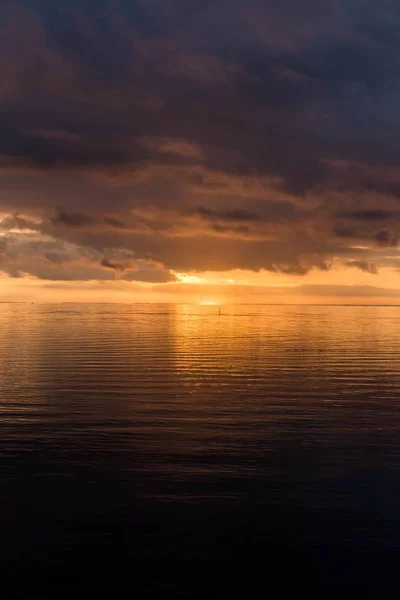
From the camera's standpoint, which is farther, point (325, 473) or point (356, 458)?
point (356, 458)

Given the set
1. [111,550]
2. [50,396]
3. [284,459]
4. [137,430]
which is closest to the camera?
[111,550]

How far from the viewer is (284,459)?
26781mm

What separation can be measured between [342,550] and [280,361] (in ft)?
166

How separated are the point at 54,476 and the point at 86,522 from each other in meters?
5.04

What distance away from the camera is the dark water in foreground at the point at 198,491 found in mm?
16266

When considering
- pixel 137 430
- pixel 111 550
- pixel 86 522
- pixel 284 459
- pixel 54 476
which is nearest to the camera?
pixel 111 550

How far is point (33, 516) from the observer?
19.8 metres

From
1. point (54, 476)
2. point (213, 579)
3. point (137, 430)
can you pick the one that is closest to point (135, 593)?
point (213, 579)

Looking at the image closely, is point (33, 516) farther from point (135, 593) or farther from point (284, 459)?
point (284, 459)

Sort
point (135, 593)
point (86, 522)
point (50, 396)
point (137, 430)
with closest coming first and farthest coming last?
point (135, 593), point (86, 522), point (137, 430), point (50, 396)

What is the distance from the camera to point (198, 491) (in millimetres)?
22141

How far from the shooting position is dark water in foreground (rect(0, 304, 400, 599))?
53.4 ft

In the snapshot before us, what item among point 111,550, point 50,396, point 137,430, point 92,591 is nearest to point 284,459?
point 137,430

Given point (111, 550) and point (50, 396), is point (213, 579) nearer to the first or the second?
point (111, 550)
